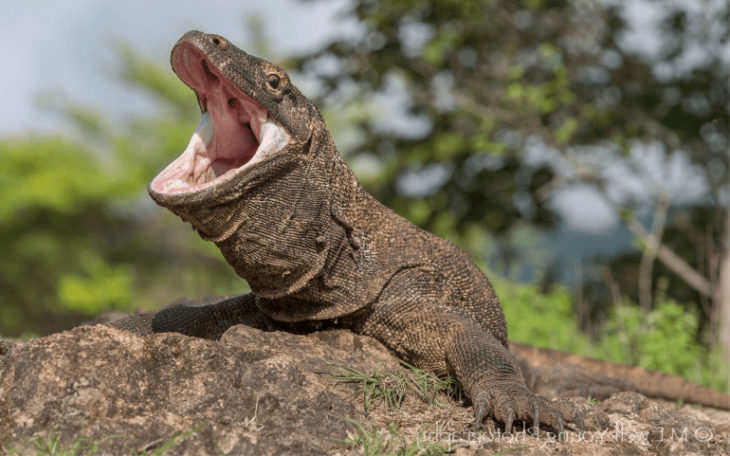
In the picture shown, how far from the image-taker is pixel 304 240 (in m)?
3.79

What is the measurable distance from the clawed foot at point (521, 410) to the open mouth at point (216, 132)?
5.32 ft

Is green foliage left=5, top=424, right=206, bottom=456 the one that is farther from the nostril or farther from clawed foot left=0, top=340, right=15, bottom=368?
the nostril

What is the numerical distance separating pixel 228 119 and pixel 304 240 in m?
0.80

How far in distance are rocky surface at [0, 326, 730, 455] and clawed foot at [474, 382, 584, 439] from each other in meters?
0.06

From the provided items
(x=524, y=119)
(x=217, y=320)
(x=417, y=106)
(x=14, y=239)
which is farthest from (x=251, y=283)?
(x=14, y=239)

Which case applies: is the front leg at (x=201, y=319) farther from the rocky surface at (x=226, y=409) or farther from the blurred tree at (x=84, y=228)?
the blurred tree at (x=84, y=228)

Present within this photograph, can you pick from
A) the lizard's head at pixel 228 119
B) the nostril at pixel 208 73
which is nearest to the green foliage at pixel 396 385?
the lizard's head at pixel 228 119

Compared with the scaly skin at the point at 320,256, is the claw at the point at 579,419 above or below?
below

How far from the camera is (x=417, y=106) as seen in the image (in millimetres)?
14328

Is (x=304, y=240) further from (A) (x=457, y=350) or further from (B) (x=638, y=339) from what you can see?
(B) (x=638, y=339)

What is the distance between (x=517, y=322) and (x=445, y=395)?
5.11 metres

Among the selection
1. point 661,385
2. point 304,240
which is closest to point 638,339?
point 661,385

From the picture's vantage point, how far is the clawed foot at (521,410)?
3.40 meters

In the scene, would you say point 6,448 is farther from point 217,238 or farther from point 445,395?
point 445,395
